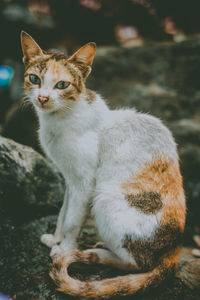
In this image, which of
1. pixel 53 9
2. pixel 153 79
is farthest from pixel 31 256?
pixel 53 9

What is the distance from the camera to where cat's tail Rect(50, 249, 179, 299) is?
218cm

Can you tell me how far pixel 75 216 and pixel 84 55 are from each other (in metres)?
1.55

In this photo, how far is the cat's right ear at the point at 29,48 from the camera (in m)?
2.64

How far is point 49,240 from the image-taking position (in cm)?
289

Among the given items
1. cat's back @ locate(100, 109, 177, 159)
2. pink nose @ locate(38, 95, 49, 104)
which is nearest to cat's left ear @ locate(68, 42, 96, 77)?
pink nose @ locate(38, 95, 49, 104)

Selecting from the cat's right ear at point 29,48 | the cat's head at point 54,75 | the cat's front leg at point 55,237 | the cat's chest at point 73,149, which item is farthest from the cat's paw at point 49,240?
the cat's right ear at point 29,48

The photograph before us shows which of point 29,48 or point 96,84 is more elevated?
point 29,48

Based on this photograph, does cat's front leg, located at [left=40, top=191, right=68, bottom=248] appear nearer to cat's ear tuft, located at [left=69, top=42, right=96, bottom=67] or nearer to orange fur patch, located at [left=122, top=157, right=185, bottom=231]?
orange fur patch, located at [left=122, top=157, right=185, bottom=231]

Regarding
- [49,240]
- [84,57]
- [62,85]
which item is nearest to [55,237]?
[49,240]

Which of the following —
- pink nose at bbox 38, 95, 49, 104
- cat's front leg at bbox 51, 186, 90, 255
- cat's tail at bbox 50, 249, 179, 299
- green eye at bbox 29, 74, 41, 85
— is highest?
green eye at bbox 29, 74, 41, 85

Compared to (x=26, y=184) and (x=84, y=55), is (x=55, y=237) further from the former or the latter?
(x=84, y=55)

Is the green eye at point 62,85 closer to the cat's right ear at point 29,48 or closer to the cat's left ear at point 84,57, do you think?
the cat's left ear at point 84,57

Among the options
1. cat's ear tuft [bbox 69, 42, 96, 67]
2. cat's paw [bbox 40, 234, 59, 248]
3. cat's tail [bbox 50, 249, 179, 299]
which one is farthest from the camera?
cat's paw [bbox 40, 234, 59, 248]

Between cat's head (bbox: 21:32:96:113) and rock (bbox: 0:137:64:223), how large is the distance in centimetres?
84
